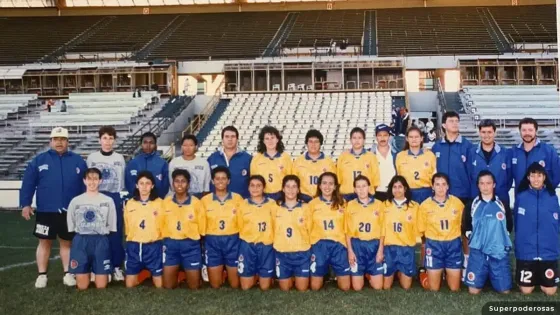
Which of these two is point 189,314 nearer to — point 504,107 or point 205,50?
point 504,107

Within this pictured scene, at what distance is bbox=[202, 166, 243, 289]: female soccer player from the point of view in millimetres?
6090

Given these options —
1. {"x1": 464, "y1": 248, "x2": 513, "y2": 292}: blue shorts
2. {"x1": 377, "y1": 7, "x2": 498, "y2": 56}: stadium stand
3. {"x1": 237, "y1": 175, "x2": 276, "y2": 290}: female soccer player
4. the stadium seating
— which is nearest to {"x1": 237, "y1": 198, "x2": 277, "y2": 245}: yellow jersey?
{"x1": 237, "y1": 175, "x2": 276, "y2": 290}: female soccer player

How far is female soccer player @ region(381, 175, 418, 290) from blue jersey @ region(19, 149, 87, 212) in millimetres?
3397

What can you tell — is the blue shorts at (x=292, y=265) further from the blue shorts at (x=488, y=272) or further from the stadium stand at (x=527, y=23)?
the stadium stand at (x=527, y=23)

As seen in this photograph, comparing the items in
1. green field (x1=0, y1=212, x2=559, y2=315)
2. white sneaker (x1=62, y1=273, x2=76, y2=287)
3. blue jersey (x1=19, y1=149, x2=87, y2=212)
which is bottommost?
A: green field (x1=0, y1=212, x2=559, y2=315)

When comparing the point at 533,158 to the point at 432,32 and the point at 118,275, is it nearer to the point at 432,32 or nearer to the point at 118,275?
the point at 118,275

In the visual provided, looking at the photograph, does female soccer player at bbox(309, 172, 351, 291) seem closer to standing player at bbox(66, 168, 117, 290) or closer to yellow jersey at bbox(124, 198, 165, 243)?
yellow jersey at bbox(124, 198, 165, 243)

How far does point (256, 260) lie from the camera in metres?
6.03

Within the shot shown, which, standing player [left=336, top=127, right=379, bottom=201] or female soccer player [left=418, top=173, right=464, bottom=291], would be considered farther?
standing player [left=336, top=127, right=379, bottom=201]

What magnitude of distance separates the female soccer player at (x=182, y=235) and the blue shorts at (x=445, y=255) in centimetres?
235

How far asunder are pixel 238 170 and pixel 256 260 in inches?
44.3

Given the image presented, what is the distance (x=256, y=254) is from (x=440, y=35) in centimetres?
2484

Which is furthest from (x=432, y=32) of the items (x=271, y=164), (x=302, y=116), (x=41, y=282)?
(x=41, y=282)

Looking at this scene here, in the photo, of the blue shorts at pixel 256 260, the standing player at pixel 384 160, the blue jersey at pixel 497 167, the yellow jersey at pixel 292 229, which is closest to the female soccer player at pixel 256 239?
the blue shorts at pixel 256 260
